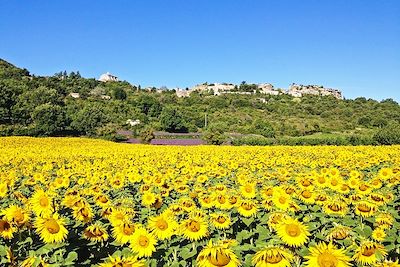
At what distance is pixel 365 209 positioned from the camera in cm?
425

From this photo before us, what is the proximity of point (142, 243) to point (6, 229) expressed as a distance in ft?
3.72

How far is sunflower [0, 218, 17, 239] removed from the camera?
10.2 feet

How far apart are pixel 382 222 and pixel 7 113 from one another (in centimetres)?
5958

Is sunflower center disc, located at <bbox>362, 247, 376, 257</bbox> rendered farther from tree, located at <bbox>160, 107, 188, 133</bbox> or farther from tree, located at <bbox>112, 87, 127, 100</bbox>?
tree, located at <bbox>112, 87, 127, 100</bbox>

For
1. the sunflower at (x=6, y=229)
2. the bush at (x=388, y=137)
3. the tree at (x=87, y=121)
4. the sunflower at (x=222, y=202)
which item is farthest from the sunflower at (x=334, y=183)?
the tree at (x=87, y=121)

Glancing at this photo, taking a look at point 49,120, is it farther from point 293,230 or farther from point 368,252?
point 368,252

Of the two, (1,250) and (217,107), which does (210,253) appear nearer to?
(1,250)

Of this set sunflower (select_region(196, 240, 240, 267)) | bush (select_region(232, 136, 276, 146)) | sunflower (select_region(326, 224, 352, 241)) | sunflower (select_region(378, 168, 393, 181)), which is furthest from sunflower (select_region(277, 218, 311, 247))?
bush (select_region(232, 136, 276, 146))

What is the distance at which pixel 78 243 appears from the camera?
364 cm

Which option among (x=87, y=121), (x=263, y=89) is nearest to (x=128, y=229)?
(x=87, y=121)

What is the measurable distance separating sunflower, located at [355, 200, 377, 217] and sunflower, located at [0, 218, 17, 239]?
138 inches

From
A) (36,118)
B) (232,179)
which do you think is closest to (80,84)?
(36,118)

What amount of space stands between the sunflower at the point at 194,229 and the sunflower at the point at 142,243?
0.39 m

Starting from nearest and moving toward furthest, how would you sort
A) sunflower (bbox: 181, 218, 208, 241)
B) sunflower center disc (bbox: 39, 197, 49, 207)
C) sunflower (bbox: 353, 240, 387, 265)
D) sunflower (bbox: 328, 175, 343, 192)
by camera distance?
sunflower (bbox: 353, 240, 387, 265), sunflower (bbox: 181, 218, 208, 241), sunflower center disc (bbox: 39, 197, 49, 207), sunflower (bbox: 328, 175, 343, 192)
